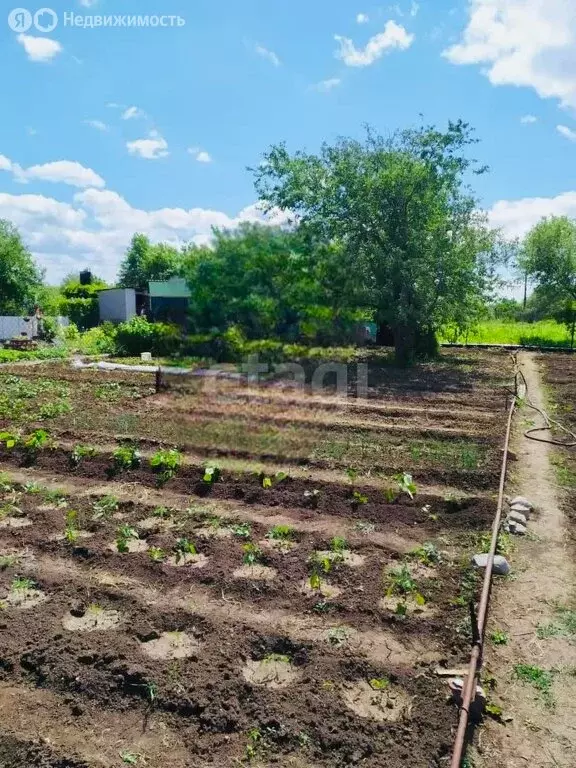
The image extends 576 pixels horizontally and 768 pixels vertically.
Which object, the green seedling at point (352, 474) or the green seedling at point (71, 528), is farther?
the green seedling at point (352, 474)

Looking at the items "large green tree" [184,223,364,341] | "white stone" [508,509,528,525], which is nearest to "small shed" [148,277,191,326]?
"large green tree" [184,223,364,341]

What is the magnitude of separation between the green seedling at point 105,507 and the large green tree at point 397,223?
1162cm

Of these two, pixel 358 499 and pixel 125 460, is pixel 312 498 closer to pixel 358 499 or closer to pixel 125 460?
pixel 358 499

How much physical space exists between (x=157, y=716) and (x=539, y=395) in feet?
37.3

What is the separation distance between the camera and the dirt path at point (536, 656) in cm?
272

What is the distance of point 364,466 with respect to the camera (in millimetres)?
6699

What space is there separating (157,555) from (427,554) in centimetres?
214

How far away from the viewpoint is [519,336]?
27.8 m

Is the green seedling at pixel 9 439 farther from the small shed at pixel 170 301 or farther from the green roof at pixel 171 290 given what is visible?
the small shed at pixel 170 301

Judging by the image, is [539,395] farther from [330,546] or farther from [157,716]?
[157,716]

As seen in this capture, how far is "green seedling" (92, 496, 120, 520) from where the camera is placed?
5242 millimetres

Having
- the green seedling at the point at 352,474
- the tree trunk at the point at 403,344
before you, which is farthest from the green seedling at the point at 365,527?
the tree trunk at the point at 403,344

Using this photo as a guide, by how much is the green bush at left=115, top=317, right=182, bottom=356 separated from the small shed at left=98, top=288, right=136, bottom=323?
4.95 meters

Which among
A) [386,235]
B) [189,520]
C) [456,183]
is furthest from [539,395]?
[189,520]
